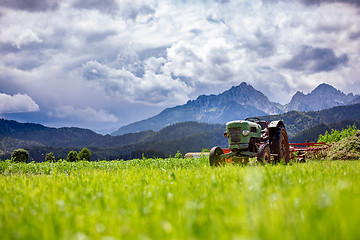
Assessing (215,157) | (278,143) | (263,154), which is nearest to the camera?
(263,154)

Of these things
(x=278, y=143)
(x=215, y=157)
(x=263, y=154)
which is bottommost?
(x=215, y=157)

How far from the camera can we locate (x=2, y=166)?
40.2 ft

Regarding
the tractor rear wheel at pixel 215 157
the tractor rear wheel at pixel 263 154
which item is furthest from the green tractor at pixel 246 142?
the tractor rear wheel at pixel 263 154

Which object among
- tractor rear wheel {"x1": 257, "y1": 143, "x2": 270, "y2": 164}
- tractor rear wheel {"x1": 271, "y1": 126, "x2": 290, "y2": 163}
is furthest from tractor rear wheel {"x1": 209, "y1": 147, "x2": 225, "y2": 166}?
tractor rear wheel {"x1": 271, "y1": 126, "x2": 290, "y2": 163}

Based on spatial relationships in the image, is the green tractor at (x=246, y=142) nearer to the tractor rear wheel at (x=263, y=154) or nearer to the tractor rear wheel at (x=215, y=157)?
the tractor rear wheel at (x=215, y=157)

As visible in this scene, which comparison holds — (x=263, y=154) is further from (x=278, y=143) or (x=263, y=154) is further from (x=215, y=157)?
(x=215, y=157)

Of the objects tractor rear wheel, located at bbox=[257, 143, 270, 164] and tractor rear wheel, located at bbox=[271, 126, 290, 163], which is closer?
tractor rear wheel, located at bbox=[257, 143, 270, 164]

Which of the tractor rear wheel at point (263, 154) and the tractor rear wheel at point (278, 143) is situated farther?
the tractor rear wheel at point (278, 143)

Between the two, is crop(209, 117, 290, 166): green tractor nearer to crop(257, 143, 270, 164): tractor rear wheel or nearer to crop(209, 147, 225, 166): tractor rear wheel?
crop(209, 147, 225, 166): tractor rear wheel

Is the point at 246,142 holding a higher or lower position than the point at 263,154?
higher

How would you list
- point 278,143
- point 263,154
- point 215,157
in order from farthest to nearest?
point 215,157
point 278,143
point 263,154

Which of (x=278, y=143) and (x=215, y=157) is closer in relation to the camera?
(x=278, y=143)

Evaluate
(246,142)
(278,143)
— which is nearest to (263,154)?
(246,142)

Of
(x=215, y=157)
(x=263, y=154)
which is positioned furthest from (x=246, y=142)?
Result: (x=215, y=157)
